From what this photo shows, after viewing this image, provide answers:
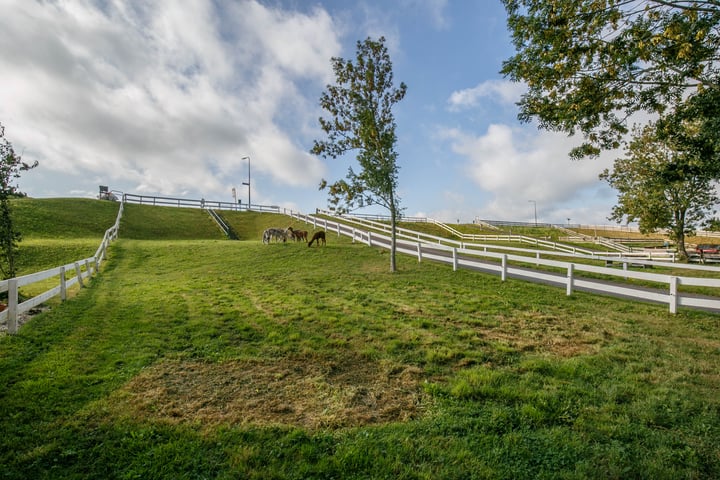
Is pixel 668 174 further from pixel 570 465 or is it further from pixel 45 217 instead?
pixel 45 217

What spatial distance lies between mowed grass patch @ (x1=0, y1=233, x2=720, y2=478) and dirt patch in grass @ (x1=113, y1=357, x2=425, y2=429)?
28 millimetres

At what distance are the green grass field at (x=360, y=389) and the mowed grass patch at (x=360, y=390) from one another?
0.08 feet

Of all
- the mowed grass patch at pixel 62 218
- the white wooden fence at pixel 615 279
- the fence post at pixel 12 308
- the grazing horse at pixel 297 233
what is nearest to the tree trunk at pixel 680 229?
the white wooden fence at pixel 615 279

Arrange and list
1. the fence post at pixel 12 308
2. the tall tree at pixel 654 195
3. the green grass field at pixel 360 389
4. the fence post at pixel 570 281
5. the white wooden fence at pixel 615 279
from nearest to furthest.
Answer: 1. the green grass field at pixel 360 389
2. the fence post at pixel 12 308
3. the white wooden fence at pixel 615 279
4. the fence post at pixel 570 281
5. the tall tree at pixel 654 195

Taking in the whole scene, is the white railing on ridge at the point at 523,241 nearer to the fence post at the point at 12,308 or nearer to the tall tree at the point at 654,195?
the tall tree at the point at 654,195

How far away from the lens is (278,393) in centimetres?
467

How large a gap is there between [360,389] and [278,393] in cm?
112

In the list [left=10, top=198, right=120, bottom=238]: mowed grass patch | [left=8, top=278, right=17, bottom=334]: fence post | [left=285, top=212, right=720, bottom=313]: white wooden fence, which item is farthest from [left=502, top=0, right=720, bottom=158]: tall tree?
[left=10, top=198, right=120, bottom=238]: mowed grass patch

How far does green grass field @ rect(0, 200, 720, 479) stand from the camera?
3254mm

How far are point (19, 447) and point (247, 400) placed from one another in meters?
2.15

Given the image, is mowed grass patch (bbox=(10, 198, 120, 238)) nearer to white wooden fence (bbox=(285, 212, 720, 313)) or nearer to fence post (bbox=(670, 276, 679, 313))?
white wooden fence (bbox=(285, 212, 720, 313))

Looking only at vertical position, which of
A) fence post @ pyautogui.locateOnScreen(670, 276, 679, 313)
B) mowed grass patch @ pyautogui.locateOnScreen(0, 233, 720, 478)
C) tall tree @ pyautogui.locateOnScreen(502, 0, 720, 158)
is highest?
tall tree @ pyautogui.locateOnScreen(502, 0, 720, 158)

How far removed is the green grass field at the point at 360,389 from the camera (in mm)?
3254

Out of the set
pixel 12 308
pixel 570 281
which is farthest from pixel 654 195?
pixel 12 308
